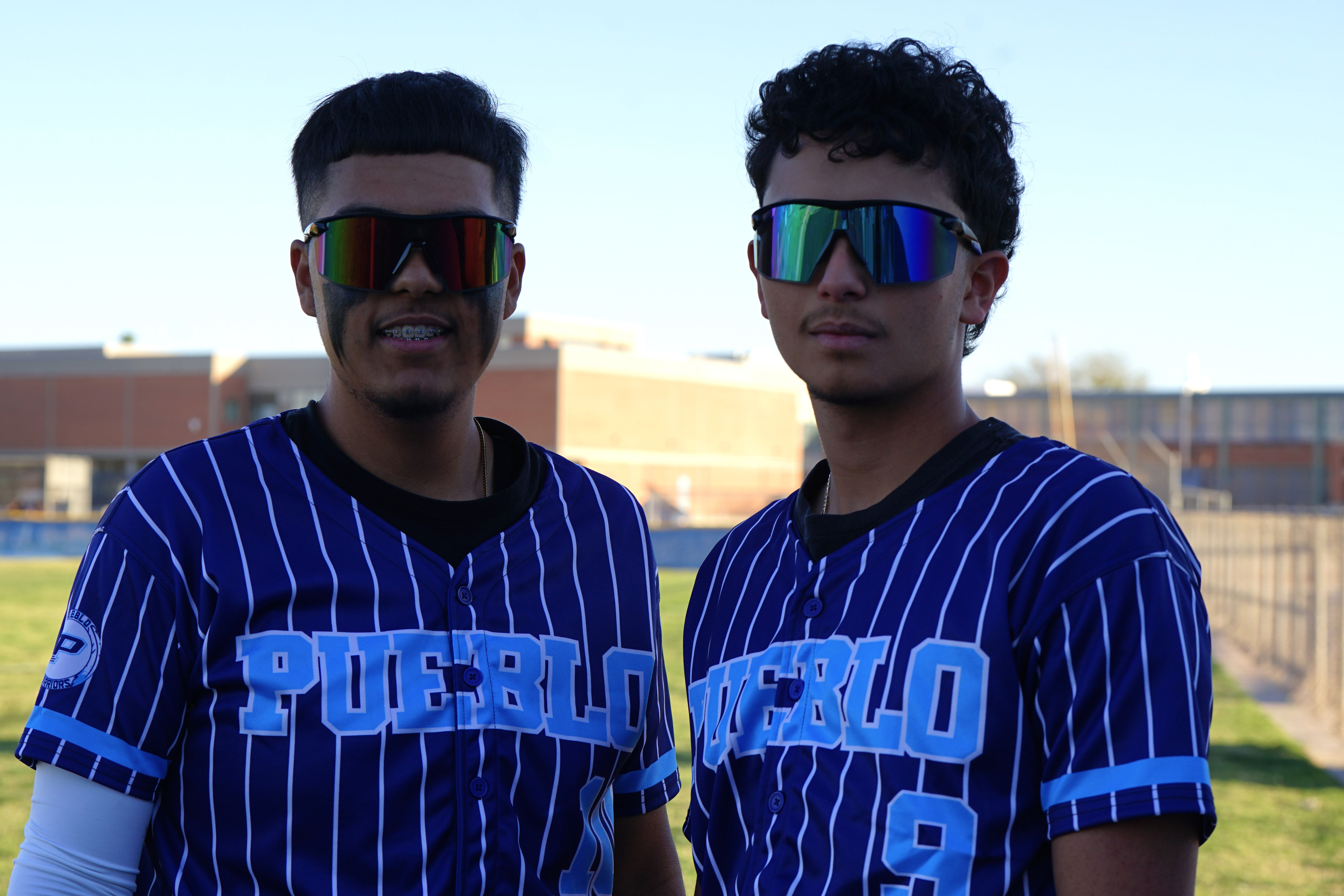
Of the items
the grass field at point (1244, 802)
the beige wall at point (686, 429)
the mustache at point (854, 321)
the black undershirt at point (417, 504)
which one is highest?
the mustache at point (854, 321)

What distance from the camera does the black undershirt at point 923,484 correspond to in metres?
2.40

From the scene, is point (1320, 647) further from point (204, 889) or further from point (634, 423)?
point (634, 423)

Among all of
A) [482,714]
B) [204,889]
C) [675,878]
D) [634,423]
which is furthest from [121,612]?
[634,423]

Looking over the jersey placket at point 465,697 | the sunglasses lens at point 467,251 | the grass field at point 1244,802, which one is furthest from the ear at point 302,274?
the grass field at point 1244,802

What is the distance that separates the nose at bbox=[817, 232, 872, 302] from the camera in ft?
8.10

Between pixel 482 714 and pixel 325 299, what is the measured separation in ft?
3.10

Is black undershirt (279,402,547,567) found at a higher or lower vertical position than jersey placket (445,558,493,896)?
higher

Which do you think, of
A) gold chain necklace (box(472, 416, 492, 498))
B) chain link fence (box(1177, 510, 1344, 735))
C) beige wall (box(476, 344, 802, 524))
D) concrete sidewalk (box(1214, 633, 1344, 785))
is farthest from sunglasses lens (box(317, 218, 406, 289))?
beige wall (box(476, 344, 802, 524))

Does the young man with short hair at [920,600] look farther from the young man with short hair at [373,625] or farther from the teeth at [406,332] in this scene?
the teeth at [406,332]

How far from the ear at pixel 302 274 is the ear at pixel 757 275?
960mm

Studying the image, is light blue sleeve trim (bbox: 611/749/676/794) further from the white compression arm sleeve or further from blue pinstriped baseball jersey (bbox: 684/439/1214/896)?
the white compression arm sleeve

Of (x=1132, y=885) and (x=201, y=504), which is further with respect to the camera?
(x=201, y=504)

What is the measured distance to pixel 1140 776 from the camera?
193cm

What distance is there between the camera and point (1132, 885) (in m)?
1.95
